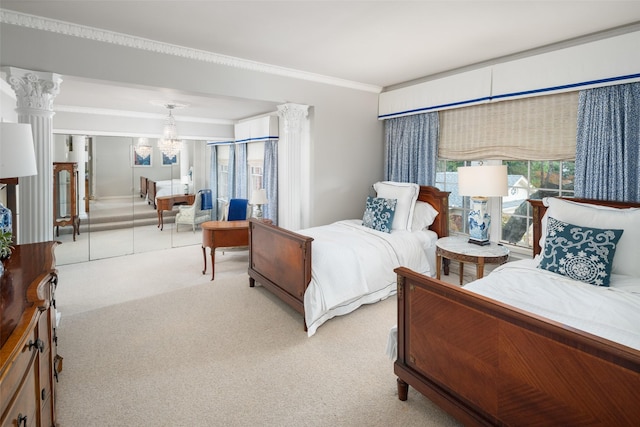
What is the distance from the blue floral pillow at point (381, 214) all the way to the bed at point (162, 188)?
3646 mm

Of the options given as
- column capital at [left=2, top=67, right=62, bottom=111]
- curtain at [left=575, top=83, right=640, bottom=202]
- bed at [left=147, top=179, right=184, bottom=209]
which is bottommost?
bed at [left=147, top=179, right=184, bottom=209]

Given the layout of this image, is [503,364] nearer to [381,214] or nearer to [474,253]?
[474,253]

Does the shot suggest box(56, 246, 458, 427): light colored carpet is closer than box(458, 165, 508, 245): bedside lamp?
Yes

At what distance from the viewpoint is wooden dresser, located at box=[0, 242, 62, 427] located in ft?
3.43

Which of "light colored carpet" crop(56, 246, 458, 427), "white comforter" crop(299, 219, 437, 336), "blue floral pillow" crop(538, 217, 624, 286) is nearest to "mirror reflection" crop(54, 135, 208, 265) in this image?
"light colored carpet" crop(56, 246, 458, 427)

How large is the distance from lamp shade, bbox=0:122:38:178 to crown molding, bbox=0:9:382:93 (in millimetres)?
1843

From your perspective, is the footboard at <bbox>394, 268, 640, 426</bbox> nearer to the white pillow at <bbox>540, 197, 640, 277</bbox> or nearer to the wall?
the white pillow at <bbox>540, 197, 640, 277</bbox>

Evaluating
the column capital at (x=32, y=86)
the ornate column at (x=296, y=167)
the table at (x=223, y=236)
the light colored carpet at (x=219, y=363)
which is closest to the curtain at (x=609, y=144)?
the light colored carpet at (x=219, y=363)

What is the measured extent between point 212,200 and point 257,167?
3.55 ft

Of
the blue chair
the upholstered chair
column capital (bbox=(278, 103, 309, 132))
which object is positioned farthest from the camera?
the upholstered chair

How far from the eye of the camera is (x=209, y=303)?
3.63m

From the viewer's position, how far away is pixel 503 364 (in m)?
1.57

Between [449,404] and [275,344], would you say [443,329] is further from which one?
[275,344]

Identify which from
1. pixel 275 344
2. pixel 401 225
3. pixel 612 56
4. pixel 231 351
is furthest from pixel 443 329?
pixel 612 56
